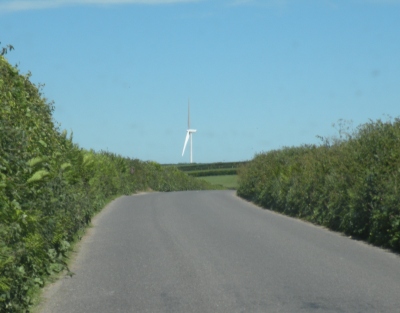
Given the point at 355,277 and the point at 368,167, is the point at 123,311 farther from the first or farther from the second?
the point at 368,167

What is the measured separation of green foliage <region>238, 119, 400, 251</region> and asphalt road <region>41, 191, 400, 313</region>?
2.05ft

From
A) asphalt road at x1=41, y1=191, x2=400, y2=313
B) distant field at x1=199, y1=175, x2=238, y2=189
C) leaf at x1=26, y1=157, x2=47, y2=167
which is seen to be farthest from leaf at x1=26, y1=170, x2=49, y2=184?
distant field at x1=199, y1=175, x2=238, y2=189

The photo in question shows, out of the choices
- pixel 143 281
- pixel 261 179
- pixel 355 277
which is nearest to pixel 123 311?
pixel 143 281

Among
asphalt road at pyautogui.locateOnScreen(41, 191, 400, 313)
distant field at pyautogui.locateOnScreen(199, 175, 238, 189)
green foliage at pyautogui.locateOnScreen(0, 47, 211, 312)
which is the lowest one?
asphalt road at pyautogui.locateOnScreen(41, 191, 400, 313)

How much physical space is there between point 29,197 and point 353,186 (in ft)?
34.5

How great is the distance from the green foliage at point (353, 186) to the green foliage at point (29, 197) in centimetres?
670

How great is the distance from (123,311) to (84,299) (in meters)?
1.06

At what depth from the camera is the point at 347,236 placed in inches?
694

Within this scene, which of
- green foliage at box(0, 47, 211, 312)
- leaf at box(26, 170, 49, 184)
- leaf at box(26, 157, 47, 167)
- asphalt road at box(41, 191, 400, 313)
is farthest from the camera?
leaf at box(26, 157, 47, 167)

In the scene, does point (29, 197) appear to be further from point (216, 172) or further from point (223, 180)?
point (216, 172)

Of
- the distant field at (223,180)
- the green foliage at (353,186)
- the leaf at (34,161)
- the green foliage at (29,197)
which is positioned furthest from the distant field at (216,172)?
the leaf at (34,161)

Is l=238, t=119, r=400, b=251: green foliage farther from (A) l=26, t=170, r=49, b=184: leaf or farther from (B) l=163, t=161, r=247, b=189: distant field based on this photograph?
(B) l=163, t=161, r=247, b=189: distant field

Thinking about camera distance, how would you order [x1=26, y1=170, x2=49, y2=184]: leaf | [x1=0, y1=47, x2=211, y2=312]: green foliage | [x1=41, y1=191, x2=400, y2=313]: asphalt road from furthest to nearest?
[x1=26, y1=170, x2=49, y2=184]: leaf, [x1=41, y1=191, x2=400, y2=313]: asphalt road, [x1=0, y1=47, x2=211, y2=312]: green foliage

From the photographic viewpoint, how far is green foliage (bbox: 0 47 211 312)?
818 cm
